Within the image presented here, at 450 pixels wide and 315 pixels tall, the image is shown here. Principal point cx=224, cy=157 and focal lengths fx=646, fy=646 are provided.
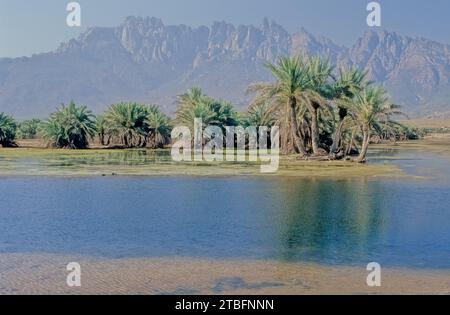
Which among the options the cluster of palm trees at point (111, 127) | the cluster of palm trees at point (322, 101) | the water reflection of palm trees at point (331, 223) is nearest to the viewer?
the water reflection of palm trees at point (331, 223)

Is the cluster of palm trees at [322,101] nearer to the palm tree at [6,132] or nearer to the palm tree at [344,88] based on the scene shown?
the palm tree at [344,88]

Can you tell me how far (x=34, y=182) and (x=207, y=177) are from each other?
273 inches

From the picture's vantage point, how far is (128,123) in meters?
51.5

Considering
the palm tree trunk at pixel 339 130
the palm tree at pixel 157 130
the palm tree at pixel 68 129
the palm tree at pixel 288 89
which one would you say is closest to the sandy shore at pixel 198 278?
the palm tree at pixel 288 89

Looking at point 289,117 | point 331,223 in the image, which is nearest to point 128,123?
point 289,117

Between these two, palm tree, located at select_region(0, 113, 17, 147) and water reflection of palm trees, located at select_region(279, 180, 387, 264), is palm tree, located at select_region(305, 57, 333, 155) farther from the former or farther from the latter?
palm tree, located at select_region(0, 113, 17, 147)

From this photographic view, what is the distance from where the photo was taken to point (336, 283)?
1034 centimetres

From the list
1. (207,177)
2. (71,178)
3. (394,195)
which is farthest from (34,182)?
(394,195)

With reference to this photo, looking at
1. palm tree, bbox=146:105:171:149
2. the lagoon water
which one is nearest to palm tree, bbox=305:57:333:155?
the lagoon water

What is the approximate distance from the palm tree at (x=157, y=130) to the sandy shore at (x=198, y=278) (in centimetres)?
4031

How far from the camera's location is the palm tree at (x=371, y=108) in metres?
33.9

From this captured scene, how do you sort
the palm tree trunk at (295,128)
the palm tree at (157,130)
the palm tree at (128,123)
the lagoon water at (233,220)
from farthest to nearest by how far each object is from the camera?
the palm tree at (157,130), the palm tree at (128,123), the palm tree trunk at (295,128), the lagoon water at (233,220)
